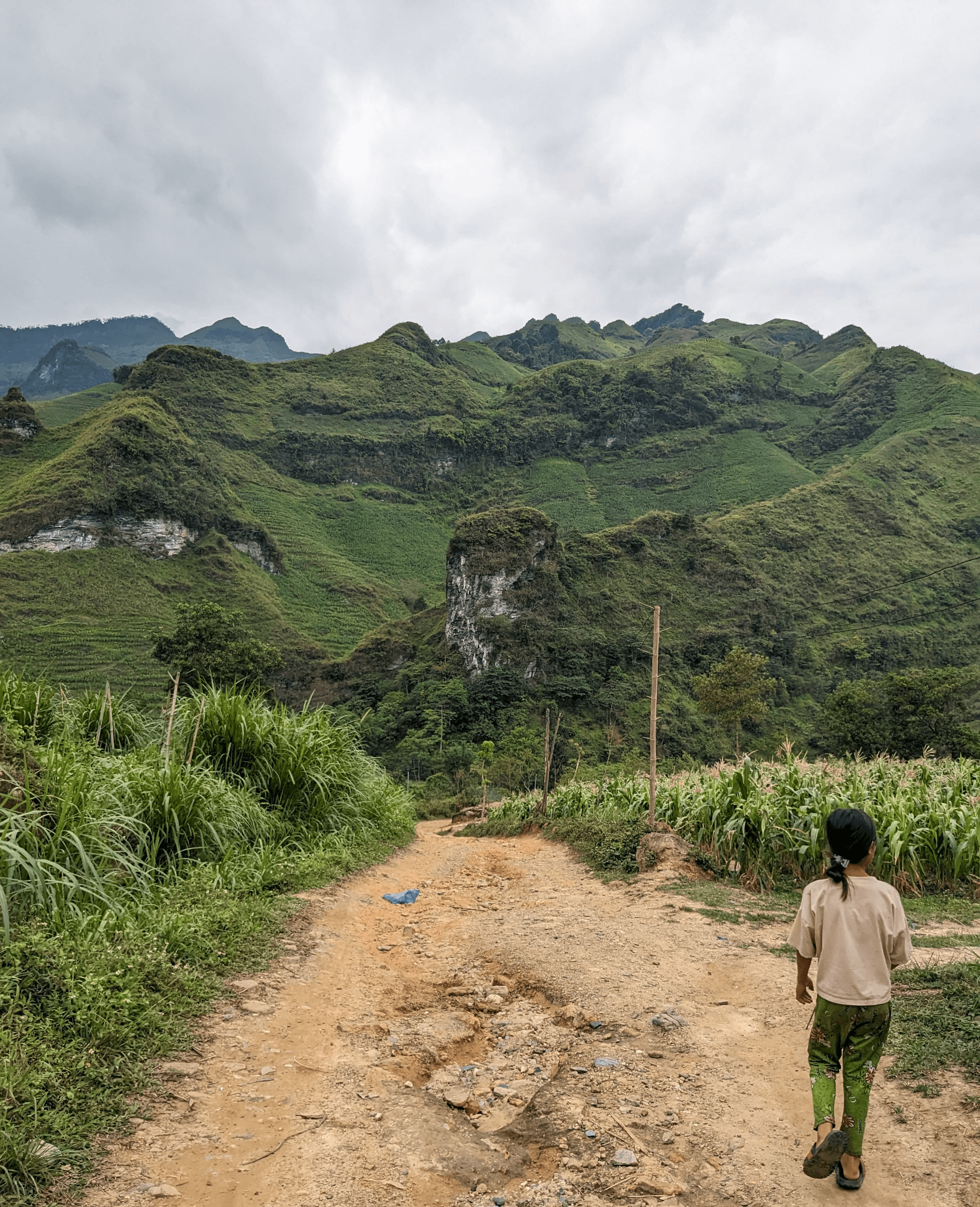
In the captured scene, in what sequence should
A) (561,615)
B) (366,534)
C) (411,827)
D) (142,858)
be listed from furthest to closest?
(366,534) → (561,615) → (411,827) → (142,858)

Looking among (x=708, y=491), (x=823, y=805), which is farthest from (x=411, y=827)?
(x=708, y=491)

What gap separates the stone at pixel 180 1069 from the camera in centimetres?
330

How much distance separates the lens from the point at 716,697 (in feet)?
139

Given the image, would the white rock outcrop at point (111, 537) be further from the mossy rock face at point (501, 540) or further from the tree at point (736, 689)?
the tree at point (736, 689)

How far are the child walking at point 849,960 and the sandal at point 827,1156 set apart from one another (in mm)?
108

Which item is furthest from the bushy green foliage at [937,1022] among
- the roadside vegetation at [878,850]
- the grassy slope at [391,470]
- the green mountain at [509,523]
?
the grassy slope at [391,470]

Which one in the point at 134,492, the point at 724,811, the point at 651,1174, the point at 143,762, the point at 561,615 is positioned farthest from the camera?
the point at 134,492

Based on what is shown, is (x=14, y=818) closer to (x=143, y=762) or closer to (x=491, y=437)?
(x=143, y=762)

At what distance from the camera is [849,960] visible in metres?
2.90

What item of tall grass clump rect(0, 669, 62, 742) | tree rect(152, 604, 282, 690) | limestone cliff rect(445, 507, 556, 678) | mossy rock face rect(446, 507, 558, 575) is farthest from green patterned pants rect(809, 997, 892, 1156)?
mossy rock face rect(446, 507, 558, 575)

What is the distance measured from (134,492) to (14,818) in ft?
275

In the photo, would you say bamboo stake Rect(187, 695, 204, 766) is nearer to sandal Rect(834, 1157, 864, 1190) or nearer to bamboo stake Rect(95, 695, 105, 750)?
bamboo stake Rect(95, 695, 105, 750)

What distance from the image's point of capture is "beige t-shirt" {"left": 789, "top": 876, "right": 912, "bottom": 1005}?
2.87 metres

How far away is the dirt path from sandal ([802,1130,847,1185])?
0.29 feet
